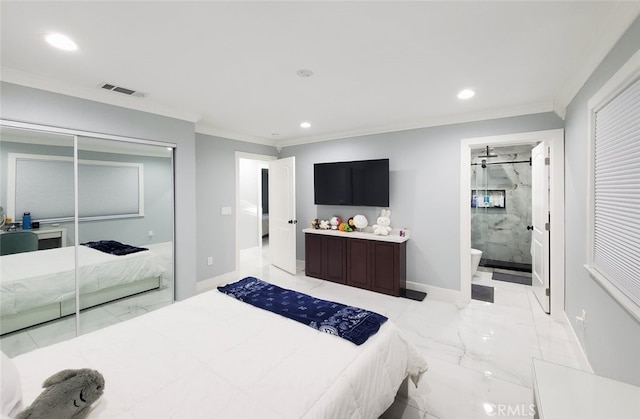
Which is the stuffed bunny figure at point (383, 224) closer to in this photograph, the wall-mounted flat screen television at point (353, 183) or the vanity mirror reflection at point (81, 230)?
the wall-mounted flat screen television at point (353, 183)

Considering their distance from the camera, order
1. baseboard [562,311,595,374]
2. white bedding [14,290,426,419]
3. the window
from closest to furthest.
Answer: white bedding [14,290,426,419] < baseboard [562,311,595,374] < the window

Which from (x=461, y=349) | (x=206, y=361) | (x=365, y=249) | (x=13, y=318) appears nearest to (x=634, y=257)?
(x=461, y=349)

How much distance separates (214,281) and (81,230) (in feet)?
6.22

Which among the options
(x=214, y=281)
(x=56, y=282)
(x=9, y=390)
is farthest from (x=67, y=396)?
(x=214, y=281)

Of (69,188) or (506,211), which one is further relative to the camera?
(506,211)

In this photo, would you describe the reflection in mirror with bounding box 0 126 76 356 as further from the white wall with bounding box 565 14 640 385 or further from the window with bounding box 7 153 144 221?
the white wall with bounding box 565 14 640 385

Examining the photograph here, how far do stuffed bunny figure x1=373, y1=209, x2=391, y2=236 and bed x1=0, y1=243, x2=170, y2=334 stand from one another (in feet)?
9.72

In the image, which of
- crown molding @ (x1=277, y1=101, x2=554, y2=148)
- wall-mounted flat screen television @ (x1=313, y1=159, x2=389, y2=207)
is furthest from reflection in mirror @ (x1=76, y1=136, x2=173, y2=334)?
crown molding @ (x1=277, y1=101, x2=554, y2=148)

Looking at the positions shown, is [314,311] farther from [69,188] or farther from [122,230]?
[69,188]

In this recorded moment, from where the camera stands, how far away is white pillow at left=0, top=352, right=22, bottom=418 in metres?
0.95

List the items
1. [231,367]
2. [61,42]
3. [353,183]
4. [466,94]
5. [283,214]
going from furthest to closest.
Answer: [283,214] < [353,183] < [466,94] < [61,42] < [231,367]

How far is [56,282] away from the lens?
98.0 inches

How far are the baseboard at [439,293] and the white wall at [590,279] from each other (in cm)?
107

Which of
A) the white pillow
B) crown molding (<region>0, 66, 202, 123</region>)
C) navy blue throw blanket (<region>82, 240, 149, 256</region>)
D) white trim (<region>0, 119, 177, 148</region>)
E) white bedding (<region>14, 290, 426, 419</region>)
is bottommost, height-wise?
white bedding (<region>14, 290, 426, 419</region>)
